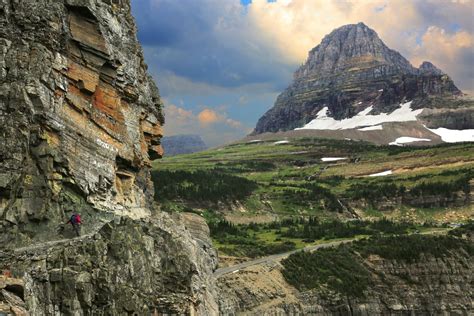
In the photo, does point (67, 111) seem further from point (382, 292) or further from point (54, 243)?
point (382, 292)

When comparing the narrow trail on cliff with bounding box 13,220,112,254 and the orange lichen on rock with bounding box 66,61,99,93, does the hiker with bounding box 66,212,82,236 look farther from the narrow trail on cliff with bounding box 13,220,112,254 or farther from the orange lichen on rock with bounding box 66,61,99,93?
the orange lichen on rock with bounding box 66,61,99,93

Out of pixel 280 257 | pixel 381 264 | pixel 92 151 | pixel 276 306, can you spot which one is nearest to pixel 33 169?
pixel 92 151

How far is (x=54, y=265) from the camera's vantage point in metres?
22.2

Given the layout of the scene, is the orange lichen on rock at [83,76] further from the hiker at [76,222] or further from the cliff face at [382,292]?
the cliff face at [382,292]

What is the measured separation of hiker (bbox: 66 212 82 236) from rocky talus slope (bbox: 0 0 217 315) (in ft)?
1.26

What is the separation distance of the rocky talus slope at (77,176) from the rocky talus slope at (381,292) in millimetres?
26031

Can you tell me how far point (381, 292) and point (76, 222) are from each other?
58904mm

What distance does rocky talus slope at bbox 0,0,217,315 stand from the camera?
22.8 metres

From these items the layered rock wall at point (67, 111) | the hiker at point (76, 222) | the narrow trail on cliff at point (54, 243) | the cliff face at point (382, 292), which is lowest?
the cliff face at point (382, 292)

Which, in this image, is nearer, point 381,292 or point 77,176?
point 77,176

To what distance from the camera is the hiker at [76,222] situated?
24.9 m

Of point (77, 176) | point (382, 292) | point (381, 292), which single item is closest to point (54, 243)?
point (77, 176)

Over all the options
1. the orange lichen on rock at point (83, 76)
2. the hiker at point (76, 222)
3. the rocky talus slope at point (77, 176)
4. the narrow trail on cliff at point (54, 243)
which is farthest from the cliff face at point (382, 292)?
the narrow trail on cliff at point (54, 243)

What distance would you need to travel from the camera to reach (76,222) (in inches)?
979
